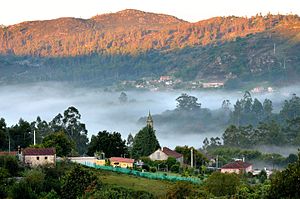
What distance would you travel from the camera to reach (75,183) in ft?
111

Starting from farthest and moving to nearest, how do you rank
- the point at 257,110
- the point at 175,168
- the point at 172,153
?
the point at 257,110, the point at 172,153, the point at 175,168

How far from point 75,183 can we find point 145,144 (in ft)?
92.7

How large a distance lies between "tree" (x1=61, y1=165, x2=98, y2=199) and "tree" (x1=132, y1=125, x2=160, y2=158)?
26.4m

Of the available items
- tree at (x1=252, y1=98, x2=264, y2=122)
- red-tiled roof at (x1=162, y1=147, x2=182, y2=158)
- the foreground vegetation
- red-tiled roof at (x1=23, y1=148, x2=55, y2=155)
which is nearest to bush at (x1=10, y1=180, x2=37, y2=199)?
the foreground vegetation

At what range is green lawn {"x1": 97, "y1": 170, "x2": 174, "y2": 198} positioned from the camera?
36.8 meters

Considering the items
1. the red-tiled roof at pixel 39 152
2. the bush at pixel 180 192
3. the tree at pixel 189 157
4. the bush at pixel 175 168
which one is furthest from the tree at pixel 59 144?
the bush at pixel 180 192

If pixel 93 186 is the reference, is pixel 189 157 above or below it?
above

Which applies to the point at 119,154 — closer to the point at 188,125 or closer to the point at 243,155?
the point at 243,155

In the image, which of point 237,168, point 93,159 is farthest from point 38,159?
point 237,168

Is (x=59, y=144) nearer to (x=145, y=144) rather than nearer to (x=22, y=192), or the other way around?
(x=145, y=144)

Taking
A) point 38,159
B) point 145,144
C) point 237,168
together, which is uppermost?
point 145,144

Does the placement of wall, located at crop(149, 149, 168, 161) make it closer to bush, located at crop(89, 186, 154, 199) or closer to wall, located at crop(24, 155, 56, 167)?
wall, located at crop(24, 155, 56, 167)

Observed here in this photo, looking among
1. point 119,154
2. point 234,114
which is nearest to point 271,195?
point 119,154

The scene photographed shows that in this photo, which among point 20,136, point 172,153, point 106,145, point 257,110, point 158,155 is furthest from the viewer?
point 257,110
